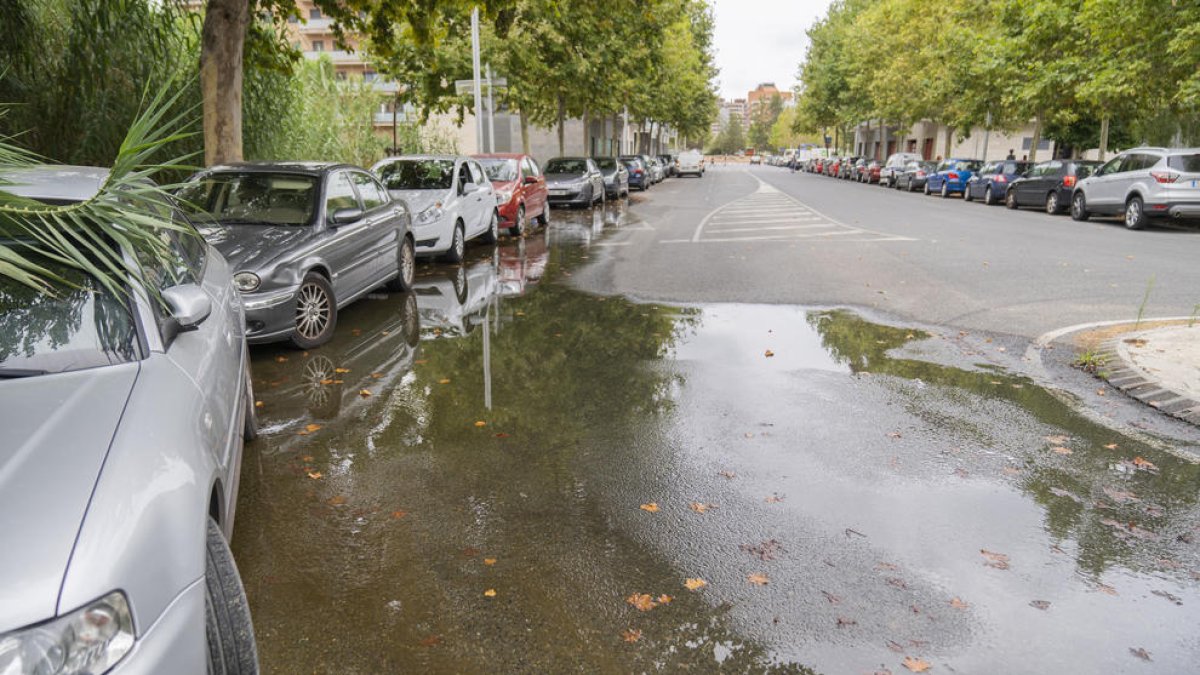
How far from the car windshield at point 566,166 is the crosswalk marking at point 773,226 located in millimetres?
4131

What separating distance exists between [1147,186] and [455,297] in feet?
52.6

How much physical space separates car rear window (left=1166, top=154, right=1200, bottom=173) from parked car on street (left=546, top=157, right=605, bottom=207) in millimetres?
14117

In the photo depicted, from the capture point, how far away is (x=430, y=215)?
11625mm

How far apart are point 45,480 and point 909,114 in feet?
151

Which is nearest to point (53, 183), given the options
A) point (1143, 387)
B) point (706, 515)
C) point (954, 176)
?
point (706, 515)

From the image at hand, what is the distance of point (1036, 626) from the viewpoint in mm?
3195

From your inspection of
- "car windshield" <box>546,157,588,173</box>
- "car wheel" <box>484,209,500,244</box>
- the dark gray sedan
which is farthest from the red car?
the dark gray sedan

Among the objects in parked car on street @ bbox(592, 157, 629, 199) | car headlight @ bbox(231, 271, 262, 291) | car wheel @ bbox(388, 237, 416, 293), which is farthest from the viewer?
parked car on street @ bbox(592, 157, 629, 199)

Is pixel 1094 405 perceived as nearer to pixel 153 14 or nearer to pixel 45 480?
pixel 45 480

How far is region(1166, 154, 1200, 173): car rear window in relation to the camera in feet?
55.5

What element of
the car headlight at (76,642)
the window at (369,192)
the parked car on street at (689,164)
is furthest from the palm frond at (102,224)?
the parked car on street at (689,164)

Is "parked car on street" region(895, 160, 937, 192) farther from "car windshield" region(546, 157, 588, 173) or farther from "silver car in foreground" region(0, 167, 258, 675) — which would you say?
"silver car in foreground" region(0, 167, 258, 675)

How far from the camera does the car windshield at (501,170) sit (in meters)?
16.4

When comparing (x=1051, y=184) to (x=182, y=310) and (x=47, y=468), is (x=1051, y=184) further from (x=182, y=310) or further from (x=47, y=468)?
(x=47, y=468)
